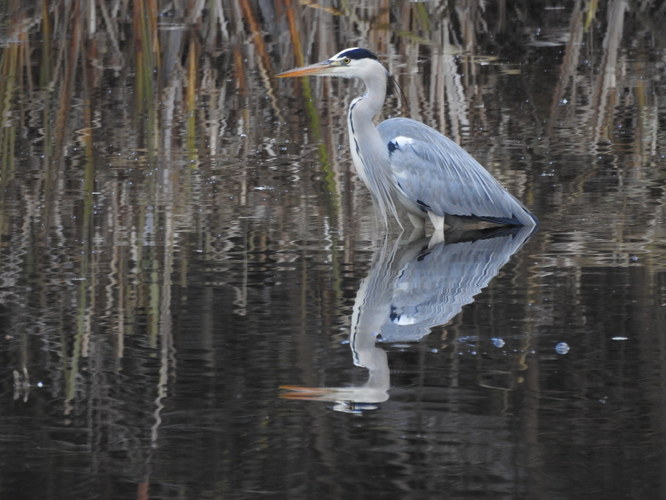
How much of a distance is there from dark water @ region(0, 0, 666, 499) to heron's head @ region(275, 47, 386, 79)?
62cm

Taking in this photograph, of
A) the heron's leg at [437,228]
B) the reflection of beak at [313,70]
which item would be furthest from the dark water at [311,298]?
the reflection of beak at [313,70]

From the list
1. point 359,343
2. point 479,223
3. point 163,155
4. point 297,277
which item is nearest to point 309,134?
point 163,155

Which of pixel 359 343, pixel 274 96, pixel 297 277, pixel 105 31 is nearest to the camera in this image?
pixel 359 343

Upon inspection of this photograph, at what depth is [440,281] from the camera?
589 centimetres

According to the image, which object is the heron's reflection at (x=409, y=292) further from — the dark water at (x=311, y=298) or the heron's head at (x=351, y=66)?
the heron's head at (x=351, y=66)

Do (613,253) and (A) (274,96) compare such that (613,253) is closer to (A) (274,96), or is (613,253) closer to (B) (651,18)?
(A) (274,96)

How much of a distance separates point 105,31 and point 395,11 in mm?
3001

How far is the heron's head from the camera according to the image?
25.1ft

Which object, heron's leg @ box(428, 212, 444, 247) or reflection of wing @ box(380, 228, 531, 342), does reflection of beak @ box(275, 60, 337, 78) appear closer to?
heron's leg @ box(428, 212, 444, 247)

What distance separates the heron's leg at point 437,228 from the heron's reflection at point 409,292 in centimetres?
4

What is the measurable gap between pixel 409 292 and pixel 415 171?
1785 mm

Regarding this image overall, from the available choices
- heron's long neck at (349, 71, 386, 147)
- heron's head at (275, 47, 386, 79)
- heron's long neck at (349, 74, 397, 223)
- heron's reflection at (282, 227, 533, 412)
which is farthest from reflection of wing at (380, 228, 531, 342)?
heron's head at (275, 47, 386, 79)

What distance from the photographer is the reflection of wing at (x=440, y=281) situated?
207 inches

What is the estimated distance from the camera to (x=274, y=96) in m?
10.6
